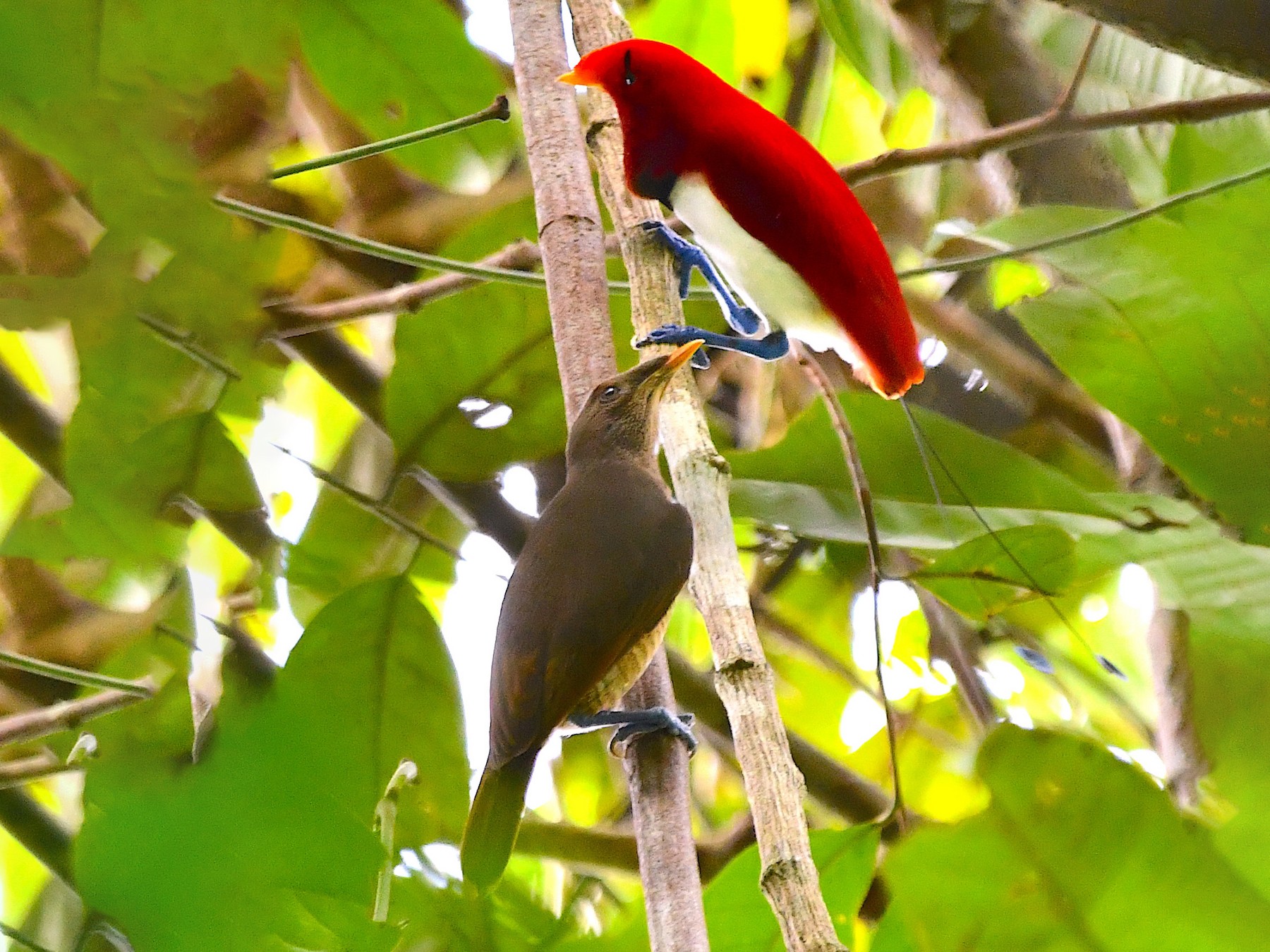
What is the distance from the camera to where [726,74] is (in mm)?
1076

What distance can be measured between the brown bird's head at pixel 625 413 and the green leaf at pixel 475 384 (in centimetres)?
17

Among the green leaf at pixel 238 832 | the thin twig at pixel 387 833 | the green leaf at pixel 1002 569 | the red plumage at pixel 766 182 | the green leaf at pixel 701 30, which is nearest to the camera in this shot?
the green leaf at pixel 238 832

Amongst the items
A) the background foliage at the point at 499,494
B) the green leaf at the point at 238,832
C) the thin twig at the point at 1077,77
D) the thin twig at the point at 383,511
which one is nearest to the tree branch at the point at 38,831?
the background foliage at the point at 499,494

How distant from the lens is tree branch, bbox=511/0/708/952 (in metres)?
0.47

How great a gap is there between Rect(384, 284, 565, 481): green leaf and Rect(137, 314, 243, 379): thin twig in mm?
452

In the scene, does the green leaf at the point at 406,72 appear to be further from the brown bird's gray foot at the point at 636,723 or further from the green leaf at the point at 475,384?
the brown bird's gray foot at the point at 636,723

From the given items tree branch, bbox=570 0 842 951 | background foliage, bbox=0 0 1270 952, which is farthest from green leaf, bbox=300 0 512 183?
tree branch, bbox=570 0 842 951

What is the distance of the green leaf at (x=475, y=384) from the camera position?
0.81 meters

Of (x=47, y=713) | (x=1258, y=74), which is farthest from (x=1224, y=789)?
(x=47, y=713)

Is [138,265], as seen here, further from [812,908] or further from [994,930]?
[994,930]

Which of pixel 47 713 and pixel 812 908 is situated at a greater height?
pixel 47 713

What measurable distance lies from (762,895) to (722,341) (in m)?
0.29

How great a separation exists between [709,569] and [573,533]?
6 centimetres

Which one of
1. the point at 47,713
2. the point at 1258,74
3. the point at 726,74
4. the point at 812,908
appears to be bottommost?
the point at 812,908
